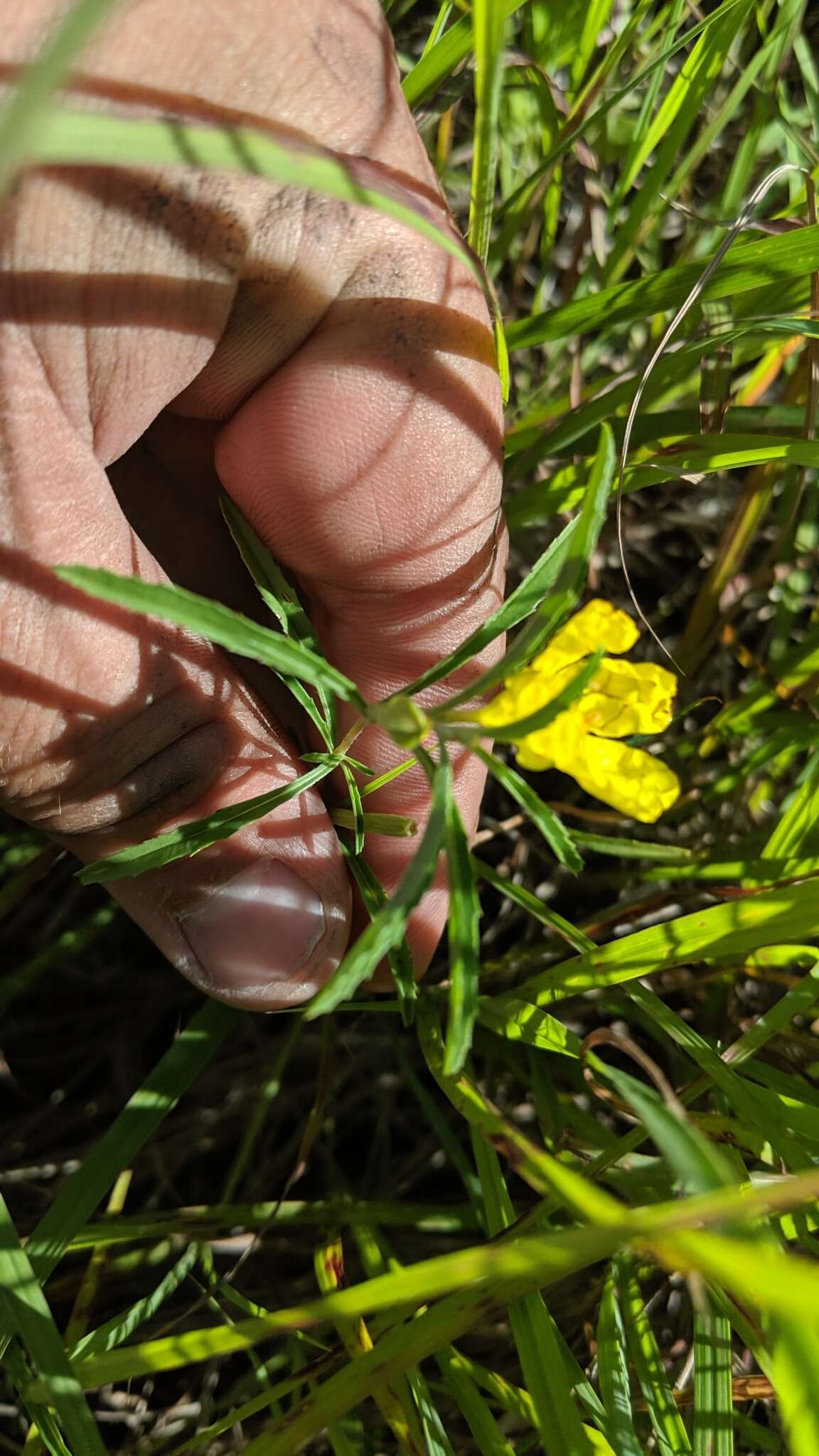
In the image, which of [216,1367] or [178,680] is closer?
[178,680]

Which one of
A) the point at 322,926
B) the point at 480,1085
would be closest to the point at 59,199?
the point at 322,926

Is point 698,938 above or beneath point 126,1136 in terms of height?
above

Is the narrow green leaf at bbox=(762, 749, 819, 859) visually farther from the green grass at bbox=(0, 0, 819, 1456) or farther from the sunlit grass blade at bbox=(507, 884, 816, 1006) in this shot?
the sunlit grass blade at bbox=(507, 884, 816, 1006)

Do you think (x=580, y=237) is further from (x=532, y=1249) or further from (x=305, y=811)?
(x=532, y=1249)

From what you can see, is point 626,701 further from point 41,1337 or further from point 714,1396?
point 41,1337

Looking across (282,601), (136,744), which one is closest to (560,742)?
(282,601)

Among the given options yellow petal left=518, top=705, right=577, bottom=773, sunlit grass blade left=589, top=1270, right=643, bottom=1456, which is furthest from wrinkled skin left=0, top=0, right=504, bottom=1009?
sunlit grass blade left=589, top=1270, right=643, bottom=1456
